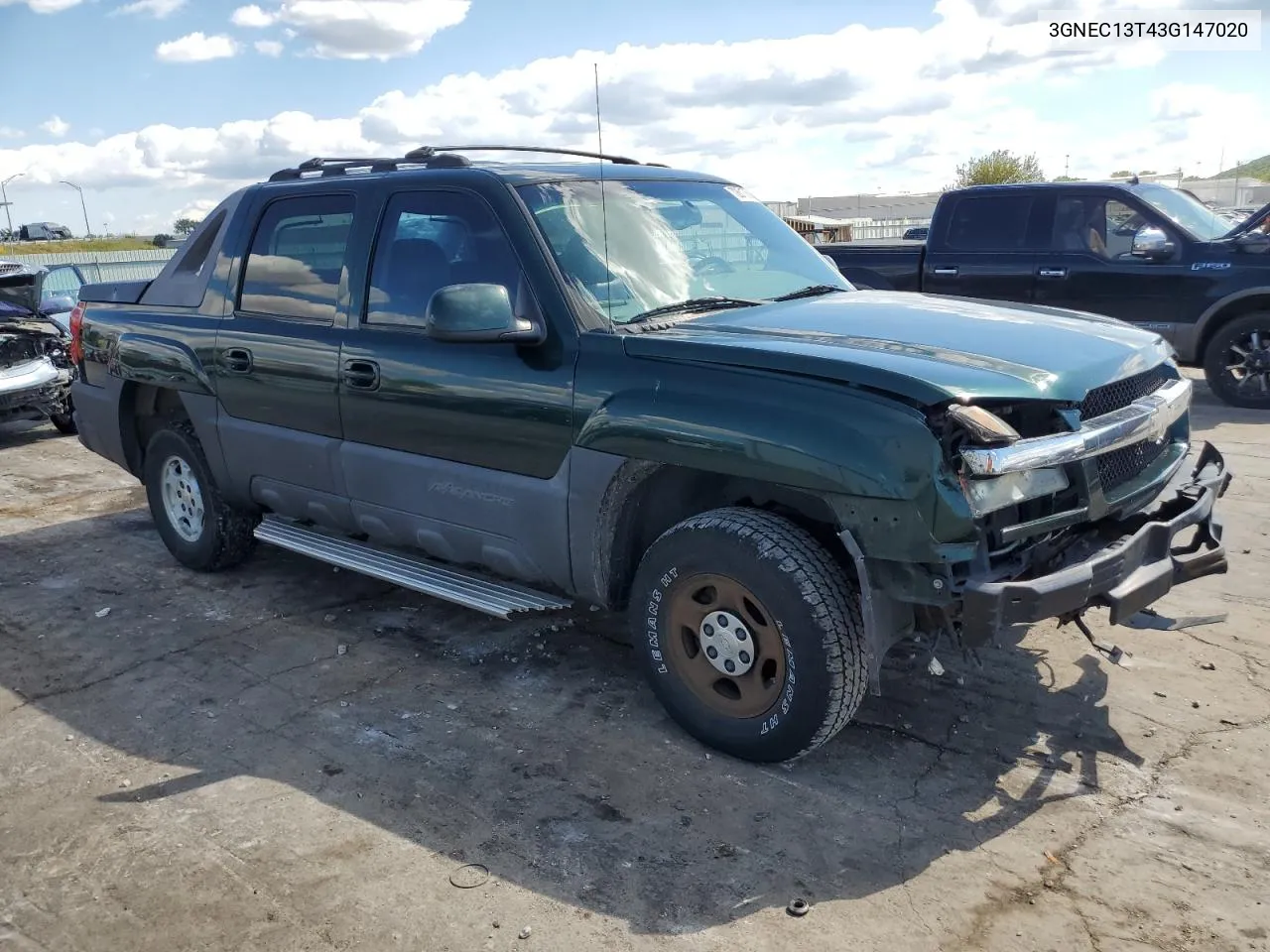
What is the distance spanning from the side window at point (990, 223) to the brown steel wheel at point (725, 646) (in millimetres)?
7540

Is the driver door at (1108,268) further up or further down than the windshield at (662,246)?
further down

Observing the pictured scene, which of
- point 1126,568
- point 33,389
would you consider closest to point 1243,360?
point 1126,568

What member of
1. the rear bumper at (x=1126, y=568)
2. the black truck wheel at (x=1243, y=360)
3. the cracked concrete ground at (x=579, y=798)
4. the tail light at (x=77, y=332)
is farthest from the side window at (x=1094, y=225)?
the tail light at (x=77, y=332)

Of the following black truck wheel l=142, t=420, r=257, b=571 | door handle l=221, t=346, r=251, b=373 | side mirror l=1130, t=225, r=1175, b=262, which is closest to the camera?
door handle l=221, t=346, r=251, b=373

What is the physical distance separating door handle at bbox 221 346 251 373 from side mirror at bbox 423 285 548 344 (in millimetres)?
1708

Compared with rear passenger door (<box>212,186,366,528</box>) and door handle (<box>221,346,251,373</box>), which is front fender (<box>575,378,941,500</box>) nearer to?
rear passenger door (<box>212,186,366,528</box>)

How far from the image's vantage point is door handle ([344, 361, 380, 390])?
4.48 metres

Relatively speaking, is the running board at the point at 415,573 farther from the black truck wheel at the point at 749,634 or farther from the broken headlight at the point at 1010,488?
the broken headlight at the point at 1010,488

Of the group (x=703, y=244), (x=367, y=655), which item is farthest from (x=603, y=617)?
(x=703, y=244)

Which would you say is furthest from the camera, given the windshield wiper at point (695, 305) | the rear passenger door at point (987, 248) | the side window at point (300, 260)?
the rear passenger door at point (987, 248)

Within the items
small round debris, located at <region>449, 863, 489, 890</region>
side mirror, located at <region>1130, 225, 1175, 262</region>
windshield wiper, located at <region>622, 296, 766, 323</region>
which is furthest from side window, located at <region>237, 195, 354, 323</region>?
side mirror, located at <region>1130, 225, 1175, 262</region>

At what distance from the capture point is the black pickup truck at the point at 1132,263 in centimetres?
927

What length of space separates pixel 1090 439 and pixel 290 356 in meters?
3.36

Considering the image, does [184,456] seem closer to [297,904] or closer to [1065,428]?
[297,904]
